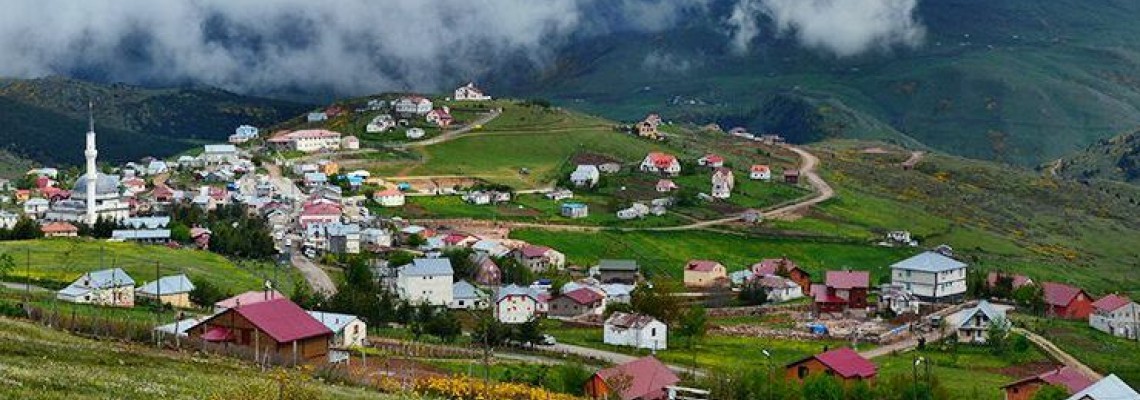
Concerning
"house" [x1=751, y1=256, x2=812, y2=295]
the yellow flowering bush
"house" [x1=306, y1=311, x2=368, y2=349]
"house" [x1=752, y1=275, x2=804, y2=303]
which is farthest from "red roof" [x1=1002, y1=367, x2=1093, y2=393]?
"house" [x1=751, y1=256, x2=812, y2=295]

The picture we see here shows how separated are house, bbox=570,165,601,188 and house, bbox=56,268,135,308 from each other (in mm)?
71160

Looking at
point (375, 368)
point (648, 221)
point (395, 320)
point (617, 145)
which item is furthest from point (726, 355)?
point (617, 145)

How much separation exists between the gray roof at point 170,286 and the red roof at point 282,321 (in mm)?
24072

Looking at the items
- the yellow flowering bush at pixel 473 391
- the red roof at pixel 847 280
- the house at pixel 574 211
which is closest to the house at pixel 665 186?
the house at pixel 574 211

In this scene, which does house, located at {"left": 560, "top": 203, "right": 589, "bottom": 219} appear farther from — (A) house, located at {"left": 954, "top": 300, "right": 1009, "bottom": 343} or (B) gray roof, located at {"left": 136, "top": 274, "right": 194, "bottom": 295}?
(B) gray roof, located at {"left": 136, "top": 274, "right": 194, "bottom": 295}

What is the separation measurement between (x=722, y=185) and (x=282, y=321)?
315ft

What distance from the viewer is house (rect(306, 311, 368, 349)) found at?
59.7 meters

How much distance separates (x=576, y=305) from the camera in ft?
A: 272

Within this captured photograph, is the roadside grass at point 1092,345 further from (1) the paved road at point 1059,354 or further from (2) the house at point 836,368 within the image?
(2) the house at point 836,368

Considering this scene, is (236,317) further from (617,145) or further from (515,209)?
(617,145)

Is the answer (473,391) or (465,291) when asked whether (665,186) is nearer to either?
(465,291)

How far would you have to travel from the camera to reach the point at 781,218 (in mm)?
128000

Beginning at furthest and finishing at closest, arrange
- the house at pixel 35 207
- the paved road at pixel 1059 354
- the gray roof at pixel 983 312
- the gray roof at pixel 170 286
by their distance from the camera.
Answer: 1. the house at pixel 35 207
2. the gray roof at pixel 983 312
3. the gray roof at pixel 170 286
4. the paved road at pixel 1059 354

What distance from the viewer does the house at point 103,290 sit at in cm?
6331
